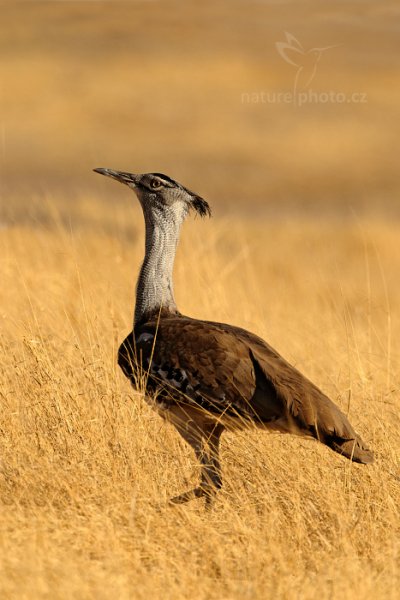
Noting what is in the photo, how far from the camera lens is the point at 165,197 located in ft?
Answer: 17.5

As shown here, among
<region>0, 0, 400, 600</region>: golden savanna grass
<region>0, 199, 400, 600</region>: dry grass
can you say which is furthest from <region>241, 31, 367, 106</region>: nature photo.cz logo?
<region>0, 199, 400, 600</region>: dry grass

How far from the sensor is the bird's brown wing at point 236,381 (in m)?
4.31

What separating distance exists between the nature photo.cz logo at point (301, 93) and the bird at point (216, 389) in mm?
25257

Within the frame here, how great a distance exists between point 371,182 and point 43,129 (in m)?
9.10

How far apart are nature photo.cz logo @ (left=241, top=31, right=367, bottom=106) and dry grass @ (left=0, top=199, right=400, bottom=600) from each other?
2362 cm

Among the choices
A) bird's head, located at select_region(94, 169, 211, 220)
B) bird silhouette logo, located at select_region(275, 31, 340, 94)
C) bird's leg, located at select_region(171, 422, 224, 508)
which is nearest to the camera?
bird's leg, located at select_region(171, 422, 224, 508)

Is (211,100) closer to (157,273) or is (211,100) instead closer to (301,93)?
(301,93)

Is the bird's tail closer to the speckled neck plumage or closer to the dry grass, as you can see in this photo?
the dry grass

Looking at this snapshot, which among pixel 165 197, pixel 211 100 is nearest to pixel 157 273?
pixel 165 197

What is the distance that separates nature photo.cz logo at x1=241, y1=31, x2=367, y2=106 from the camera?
3041cm

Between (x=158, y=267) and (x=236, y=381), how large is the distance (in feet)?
2.91

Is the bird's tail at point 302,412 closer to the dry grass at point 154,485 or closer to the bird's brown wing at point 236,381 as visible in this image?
the bird's brown wing at point 236,381

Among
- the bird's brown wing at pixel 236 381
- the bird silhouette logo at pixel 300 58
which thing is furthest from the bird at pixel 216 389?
the bird silhouette logo at pixel 300 58

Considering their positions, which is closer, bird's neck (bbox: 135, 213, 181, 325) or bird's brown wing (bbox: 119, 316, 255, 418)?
bird's brown wing (bbox: 119, 316, 255, 418)
